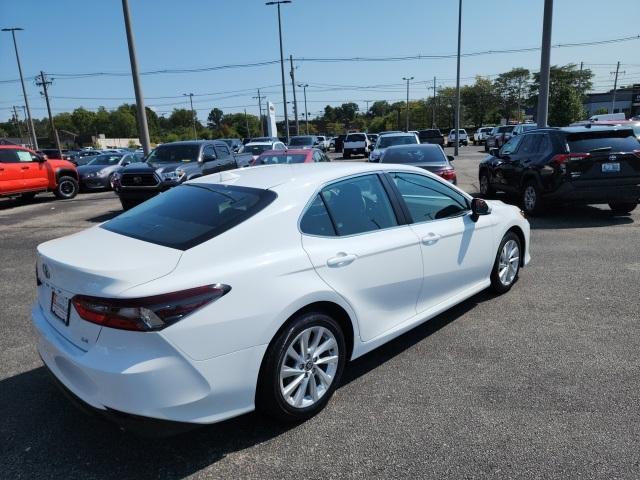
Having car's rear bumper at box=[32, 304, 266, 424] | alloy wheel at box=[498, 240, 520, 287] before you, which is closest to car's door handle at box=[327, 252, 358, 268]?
car's rear bumper at box=[32, 304, 266, 424]

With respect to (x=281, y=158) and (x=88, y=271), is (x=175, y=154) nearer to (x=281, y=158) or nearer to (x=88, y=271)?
(x=281, y=158)

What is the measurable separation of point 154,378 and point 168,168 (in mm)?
10054

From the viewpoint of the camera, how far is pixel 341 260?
3.12m

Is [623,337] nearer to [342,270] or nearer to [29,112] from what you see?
[342,270]

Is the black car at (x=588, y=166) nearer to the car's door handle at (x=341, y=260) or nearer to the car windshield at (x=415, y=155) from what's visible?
the car windshield at (x=415, y=155)

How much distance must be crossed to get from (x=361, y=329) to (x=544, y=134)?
25.4 ft

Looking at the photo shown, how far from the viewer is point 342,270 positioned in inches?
123

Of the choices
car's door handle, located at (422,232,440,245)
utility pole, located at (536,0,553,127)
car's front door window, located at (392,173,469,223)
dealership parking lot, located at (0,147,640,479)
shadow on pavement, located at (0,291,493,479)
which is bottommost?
dealership parking lot, located at (0,147,640,479)

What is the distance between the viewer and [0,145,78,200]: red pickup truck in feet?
44.8

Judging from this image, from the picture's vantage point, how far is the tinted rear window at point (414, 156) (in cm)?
1111

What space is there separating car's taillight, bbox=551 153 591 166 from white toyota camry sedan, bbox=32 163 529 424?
5580 mm

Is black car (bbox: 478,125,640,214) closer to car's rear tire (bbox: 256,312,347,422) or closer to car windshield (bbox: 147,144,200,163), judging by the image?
car's rear tire (bbox: 256,312,347,422)

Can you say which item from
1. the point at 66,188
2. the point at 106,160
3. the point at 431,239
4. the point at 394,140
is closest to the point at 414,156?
the point at 394,140

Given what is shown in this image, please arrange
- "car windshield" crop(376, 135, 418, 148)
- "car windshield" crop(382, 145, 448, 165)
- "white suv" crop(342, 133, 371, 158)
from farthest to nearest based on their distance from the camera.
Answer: "white suv" crop(342, 133, 371, 158)
"car windshield" crop(376, 135, 418, 148)
"car windshield" crop(382, 145, 448, 165)
